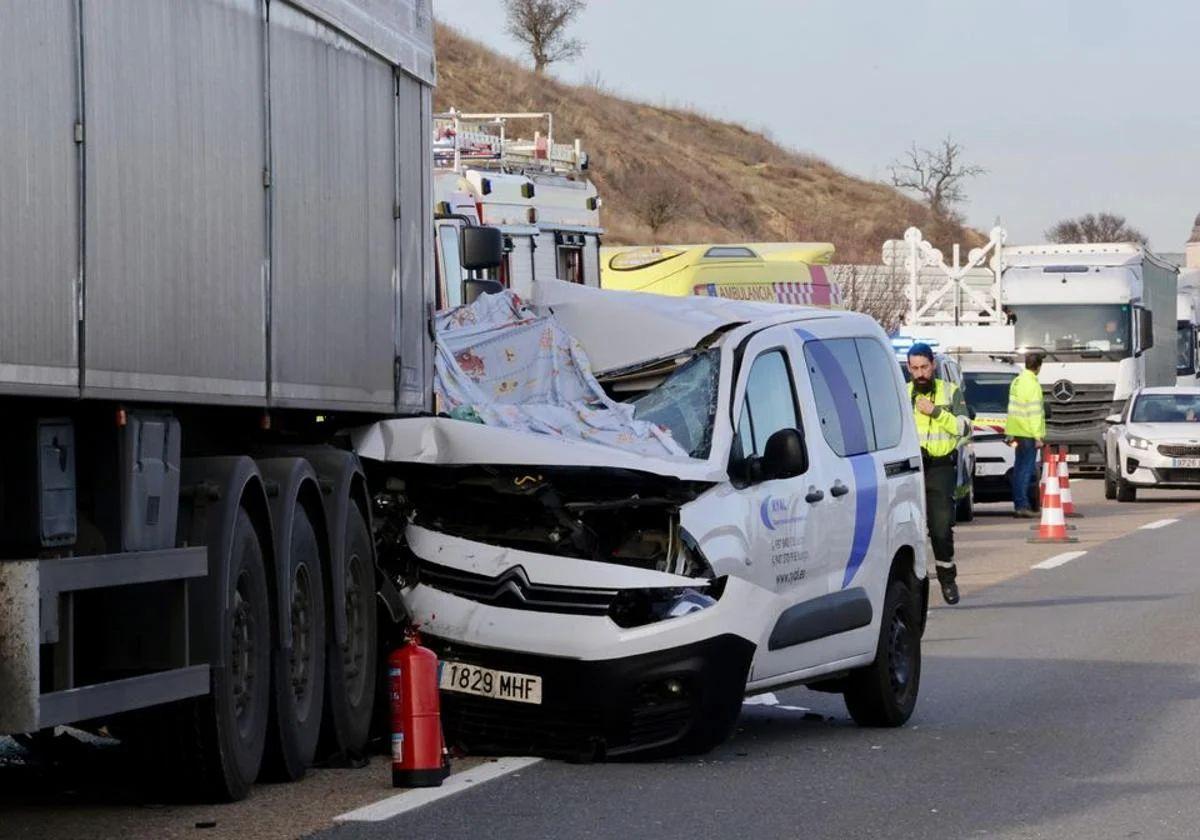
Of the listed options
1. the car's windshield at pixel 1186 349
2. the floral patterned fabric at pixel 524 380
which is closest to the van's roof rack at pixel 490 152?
the floral patterned fabric at pixel 524 380

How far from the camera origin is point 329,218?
33.3 feet

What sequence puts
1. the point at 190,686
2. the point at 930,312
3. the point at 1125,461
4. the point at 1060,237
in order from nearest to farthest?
the point at 190,686 → the point at 1125,461 → the point at 930,312 → the point at 1060,237

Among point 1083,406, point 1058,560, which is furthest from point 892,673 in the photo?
point 1083,406

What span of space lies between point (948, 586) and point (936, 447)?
1118 mm

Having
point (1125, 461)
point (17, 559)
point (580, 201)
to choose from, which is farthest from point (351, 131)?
point (1125, 461)

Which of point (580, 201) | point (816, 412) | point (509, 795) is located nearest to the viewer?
point (509, 795)

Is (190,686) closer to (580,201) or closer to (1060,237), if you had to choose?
(580,201)

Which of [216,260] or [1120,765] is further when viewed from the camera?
[1120,765]

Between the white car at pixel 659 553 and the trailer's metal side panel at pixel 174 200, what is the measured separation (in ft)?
5.04

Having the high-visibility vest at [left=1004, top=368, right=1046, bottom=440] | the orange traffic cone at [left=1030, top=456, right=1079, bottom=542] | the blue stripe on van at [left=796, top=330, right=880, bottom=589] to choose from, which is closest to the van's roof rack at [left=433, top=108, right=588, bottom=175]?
the orange traffic cone at [left=1030, top=456, right=1079, bottom=542]

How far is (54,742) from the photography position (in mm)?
10742

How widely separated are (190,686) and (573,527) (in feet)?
7.64

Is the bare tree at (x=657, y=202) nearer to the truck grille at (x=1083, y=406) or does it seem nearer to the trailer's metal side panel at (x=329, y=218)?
the truck grille at (x=1083, y=406)

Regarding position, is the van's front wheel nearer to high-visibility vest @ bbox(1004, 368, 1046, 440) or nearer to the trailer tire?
the trailer tire
